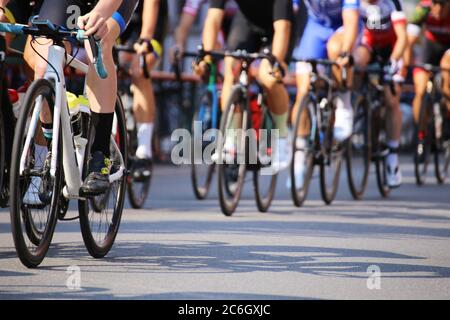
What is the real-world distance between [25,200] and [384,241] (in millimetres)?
2747

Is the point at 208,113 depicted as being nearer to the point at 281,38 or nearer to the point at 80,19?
the point at 281,38

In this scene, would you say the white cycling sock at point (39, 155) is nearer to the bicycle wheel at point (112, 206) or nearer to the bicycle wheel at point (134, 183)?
the bicycle wheel at point (112, 206)

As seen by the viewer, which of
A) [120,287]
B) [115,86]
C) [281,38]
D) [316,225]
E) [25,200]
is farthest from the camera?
[281,38]

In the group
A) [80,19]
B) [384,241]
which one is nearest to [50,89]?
[80,19]

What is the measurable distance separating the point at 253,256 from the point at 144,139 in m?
→ 3.68

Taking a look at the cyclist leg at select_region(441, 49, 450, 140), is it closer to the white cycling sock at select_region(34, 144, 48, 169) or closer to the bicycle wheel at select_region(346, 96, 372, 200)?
the bicycle wheel at select_region(346, 96, 372, 200)

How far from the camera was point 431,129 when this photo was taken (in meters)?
14.5

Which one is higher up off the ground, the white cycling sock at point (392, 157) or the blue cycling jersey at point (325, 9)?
the blue cycling jersey at point (325, 9)

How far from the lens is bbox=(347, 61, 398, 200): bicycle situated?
12.2m

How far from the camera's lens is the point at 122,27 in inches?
282

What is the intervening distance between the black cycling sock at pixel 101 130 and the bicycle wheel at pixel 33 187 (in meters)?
0.43

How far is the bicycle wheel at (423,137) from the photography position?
14.3 m

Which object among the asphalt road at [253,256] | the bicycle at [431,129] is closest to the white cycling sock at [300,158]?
the asphalt road at [253,256]

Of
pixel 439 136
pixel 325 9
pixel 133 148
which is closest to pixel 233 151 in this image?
pixel 133 148
